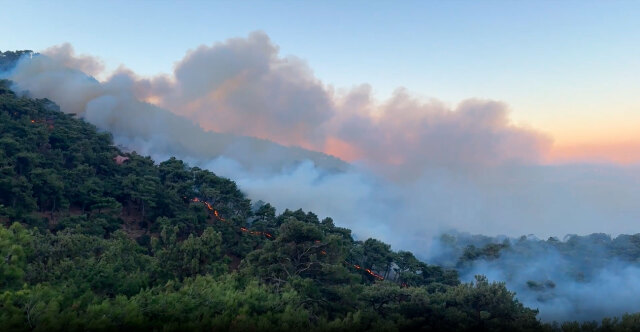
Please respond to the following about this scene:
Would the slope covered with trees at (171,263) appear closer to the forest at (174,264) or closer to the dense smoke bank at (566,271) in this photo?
the forest at (174,264)

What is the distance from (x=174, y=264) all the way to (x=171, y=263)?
0.15 m

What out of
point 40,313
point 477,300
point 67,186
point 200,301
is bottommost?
point 40,313

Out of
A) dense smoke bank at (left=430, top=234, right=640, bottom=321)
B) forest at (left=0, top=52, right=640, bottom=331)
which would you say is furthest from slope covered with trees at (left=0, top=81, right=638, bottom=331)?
dense smoke bank at (left=430, top=234, right=640, bottom=321)

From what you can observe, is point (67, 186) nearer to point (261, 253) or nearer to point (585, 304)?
point (261, 253)

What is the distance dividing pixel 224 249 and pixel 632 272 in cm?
3946

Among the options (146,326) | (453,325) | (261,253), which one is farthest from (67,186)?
Answer: (453,325)

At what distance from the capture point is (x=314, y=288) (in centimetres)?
1748

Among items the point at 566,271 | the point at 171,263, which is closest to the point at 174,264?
the point at 171,263

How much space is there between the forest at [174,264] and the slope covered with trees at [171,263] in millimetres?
73

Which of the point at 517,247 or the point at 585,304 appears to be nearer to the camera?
the point at 585,304

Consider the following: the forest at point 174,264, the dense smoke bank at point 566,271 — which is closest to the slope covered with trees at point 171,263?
the forest at point 174,264

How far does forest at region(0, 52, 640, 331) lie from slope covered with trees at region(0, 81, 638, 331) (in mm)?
73

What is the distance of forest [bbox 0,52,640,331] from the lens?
1160 cm

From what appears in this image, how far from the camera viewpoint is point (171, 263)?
19391 mm
